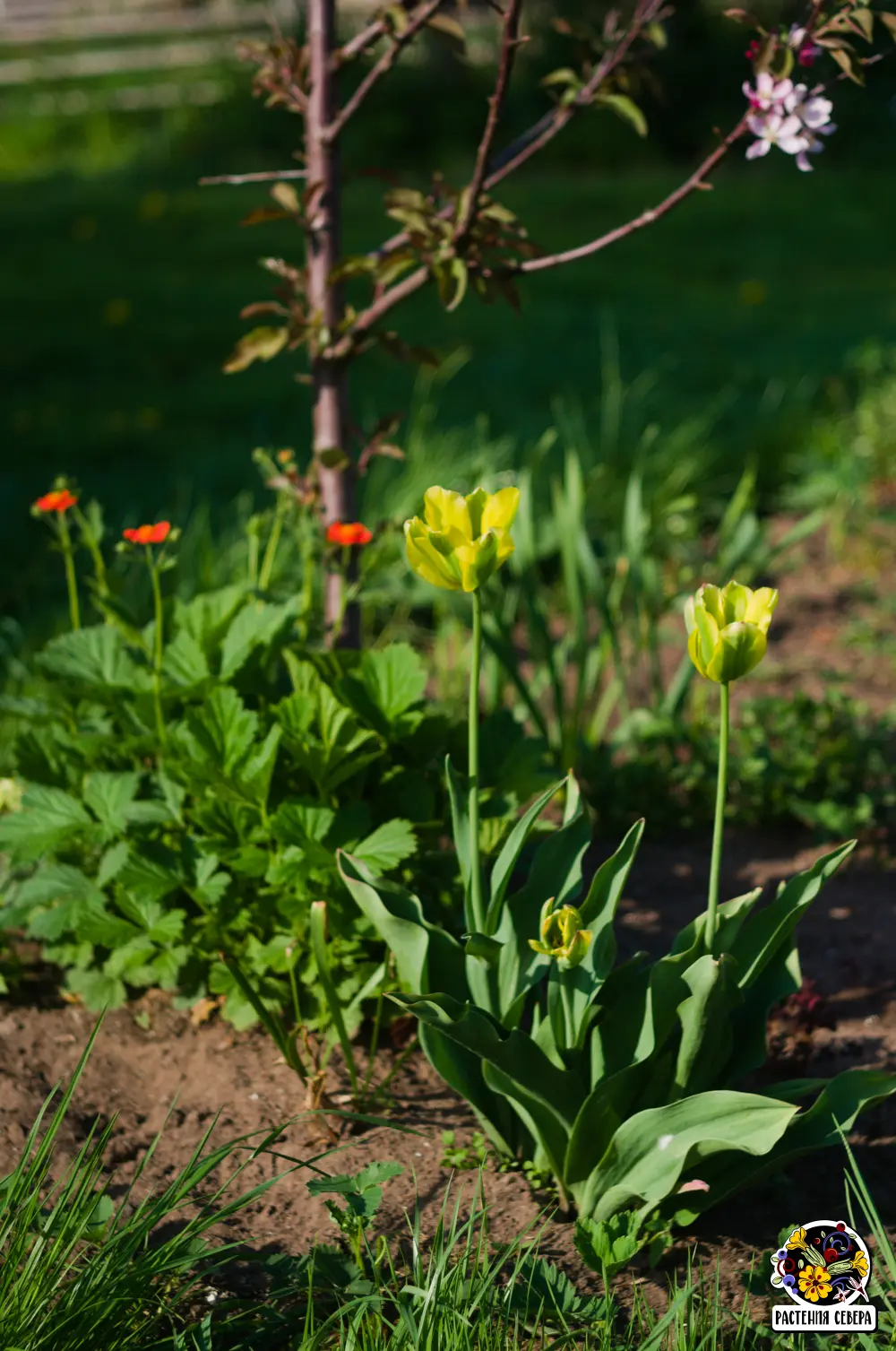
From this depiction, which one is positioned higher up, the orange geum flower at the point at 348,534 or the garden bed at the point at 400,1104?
the orange geum flower at the point at 348,534

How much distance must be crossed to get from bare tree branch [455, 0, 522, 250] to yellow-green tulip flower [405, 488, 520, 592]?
2.18ft

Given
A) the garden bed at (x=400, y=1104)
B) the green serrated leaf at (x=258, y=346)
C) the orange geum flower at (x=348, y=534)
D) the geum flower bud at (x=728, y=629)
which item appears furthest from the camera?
the green serrated leaf at (x=258, y=346)

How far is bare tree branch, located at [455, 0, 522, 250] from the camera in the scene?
77.7 inches

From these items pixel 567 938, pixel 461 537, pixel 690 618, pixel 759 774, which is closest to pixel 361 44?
pixel 461 537

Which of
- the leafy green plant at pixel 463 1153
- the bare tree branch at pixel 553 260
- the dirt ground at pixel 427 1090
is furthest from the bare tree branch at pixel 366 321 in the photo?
the leafy green plant at pixel 463 1153

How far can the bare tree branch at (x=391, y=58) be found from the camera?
2174mm

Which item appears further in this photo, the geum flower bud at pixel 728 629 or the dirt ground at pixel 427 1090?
the dirt ground at pixel 427 1090

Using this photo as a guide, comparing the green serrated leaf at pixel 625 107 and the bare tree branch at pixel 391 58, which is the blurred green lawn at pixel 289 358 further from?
the green serrated leaf at pixel 625 107

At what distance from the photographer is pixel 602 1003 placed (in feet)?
5.69

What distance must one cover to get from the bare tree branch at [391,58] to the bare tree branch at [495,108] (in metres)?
0.16

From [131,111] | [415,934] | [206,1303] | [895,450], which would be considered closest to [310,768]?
[415,934]

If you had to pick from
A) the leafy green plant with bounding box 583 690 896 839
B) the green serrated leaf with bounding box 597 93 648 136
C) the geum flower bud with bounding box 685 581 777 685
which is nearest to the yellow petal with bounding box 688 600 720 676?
the geum flower bud with bounding box 685 581 777 685

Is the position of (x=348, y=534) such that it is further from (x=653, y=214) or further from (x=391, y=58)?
(x=391, y=58)

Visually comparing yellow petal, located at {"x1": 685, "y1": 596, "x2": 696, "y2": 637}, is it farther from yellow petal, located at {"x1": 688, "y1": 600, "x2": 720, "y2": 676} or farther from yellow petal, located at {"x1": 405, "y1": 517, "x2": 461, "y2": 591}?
yellow petal, located at {"x1": 405, "y1": 517, "x2": 461, "y2": 591}
